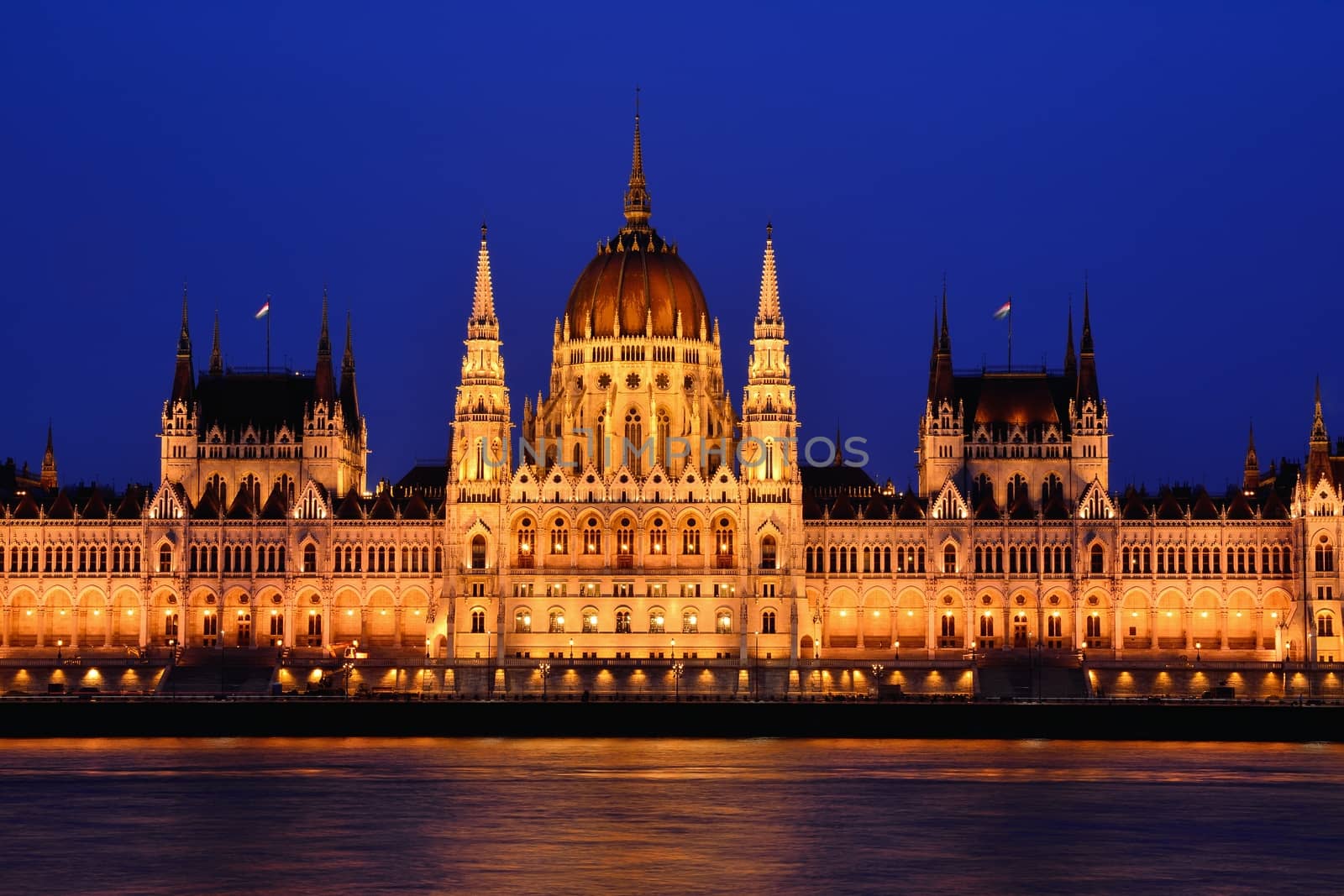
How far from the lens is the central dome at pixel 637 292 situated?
172 meters

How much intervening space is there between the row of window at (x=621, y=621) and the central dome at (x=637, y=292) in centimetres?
2047

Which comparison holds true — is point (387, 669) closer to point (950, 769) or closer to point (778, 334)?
point (778, 334)

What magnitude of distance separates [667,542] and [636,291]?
1936 cm

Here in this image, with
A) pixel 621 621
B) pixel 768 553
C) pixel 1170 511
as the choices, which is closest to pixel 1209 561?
pixel 1170 511

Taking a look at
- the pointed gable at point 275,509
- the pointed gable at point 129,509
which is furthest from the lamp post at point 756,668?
the pointed gable at point 129,509

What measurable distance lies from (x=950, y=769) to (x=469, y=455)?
5420 centimetres

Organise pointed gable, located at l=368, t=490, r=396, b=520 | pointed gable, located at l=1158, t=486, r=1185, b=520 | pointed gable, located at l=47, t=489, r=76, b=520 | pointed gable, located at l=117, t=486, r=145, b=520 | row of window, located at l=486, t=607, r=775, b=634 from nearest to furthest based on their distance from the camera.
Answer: row of window, located at l=486, t=607, r=775, b=634, pointed gable, located at l=1158, t=486, r=1185, b=520, pointed gable, located at l=368, t=490, r=396, b=520, pointed gable, located at l=47, t=489, r=76, b=520, pointed gable, located at l=117, t=486, r=145, b=520

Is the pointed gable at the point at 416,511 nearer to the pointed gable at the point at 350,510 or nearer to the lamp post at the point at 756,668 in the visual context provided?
the pointed gable at the point at 350,510

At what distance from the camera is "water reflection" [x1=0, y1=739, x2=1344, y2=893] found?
8538cm

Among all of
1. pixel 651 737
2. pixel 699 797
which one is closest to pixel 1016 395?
pixel 651 737

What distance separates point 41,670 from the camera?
513 ft

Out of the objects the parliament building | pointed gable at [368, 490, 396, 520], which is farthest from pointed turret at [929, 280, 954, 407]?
pointed gable at [368, 490, 396, 520]

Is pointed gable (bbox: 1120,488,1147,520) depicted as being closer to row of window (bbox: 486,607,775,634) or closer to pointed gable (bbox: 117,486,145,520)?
row of window (bbox: 486,607,775,634)

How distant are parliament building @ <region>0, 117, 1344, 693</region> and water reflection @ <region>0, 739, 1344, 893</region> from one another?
104 ft
